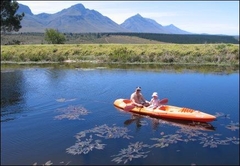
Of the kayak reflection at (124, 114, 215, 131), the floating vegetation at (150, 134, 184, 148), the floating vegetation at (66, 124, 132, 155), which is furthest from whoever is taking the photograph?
the kayak reflection at (124, 114, 215, 131)

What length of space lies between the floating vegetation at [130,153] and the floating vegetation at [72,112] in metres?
5.55

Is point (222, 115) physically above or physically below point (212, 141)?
above

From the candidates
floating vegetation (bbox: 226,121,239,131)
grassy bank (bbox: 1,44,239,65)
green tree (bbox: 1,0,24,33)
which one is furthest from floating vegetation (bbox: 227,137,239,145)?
green tree (bbox: 1,0,24,33)

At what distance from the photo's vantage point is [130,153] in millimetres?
12797

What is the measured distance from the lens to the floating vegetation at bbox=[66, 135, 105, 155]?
1322 cm

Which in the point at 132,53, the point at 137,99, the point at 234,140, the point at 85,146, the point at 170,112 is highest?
the point at 132,53

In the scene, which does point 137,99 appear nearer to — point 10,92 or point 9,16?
point 10,92

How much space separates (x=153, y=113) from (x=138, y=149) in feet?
17.2

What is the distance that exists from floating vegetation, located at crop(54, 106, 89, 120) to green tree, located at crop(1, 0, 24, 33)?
30.2 m

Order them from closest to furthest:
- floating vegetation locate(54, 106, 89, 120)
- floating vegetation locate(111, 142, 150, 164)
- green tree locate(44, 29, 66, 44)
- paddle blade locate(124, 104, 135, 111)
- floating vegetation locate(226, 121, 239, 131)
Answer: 1. floating vegetation locate(111, 142, 150, 164)
2. floating vegetation locate(226, 121, 239, 131)
3. floating vegetation locate(54, 106, 89, 120)
4. paddle blade locate(124, 104, 135, 111)
5. green tree locate(44, 29, 66, 44)

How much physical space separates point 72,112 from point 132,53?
28683 millimetres

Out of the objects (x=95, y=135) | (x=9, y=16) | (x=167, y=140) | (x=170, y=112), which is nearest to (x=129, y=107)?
(x=170, y=112)

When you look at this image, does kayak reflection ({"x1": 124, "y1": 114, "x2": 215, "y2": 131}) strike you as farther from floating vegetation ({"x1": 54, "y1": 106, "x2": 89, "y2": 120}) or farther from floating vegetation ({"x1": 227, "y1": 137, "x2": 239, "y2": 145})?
floating vegetation ({"x1": 54, "y1": 106, "x2": 89, "y2": 120})

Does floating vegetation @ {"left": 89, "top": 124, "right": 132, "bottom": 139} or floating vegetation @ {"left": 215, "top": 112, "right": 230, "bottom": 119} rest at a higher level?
floating vegetation @ {"left": 215, "top": 112, "right": 230, "bottom": 119}
